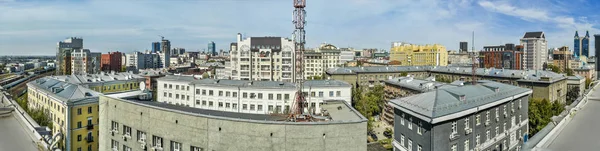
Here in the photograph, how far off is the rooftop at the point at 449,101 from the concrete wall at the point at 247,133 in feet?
23.1

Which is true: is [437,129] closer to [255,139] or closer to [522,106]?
[255,139]

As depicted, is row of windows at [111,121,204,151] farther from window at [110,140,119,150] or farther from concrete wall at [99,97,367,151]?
concrete wall at [99,97,367,151]

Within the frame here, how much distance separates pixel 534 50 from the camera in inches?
4446

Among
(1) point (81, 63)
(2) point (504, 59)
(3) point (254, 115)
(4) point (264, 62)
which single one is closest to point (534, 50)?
(2) point (504, 59)

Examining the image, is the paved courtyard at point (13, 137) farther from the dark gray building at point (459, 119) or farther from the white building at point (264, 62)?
the white building at point (264, 62)

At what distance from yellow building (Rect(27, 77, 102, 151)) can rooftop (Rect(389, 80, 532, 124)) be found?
23757 mm

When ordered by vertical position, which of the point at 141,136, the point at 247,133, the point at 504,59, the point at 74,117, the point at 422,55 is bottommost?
the point at 74,117

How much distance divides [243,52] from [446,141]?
56712 mm

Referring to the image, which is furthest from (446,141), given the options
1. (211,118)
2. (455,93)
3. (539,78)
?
(539,78)

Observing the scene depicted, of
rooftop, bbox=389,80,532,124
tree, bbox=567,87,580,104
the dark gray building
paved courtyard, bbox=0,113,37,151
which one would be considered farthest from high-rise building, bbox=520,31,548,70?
paved courtyard, bbox=0,113,37,151

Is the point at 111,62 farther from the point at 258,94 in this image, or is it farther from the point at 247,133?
the point at 247,133

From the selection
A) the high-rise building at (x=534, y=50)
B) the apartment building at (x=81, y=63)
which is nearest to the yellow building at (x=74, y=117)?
the apartment building at (x=81, y=63)

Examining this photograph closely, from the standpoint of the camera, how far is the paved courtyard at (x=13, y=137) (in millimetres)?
24741

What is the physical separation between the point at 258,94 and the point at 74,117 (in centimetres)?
1784
